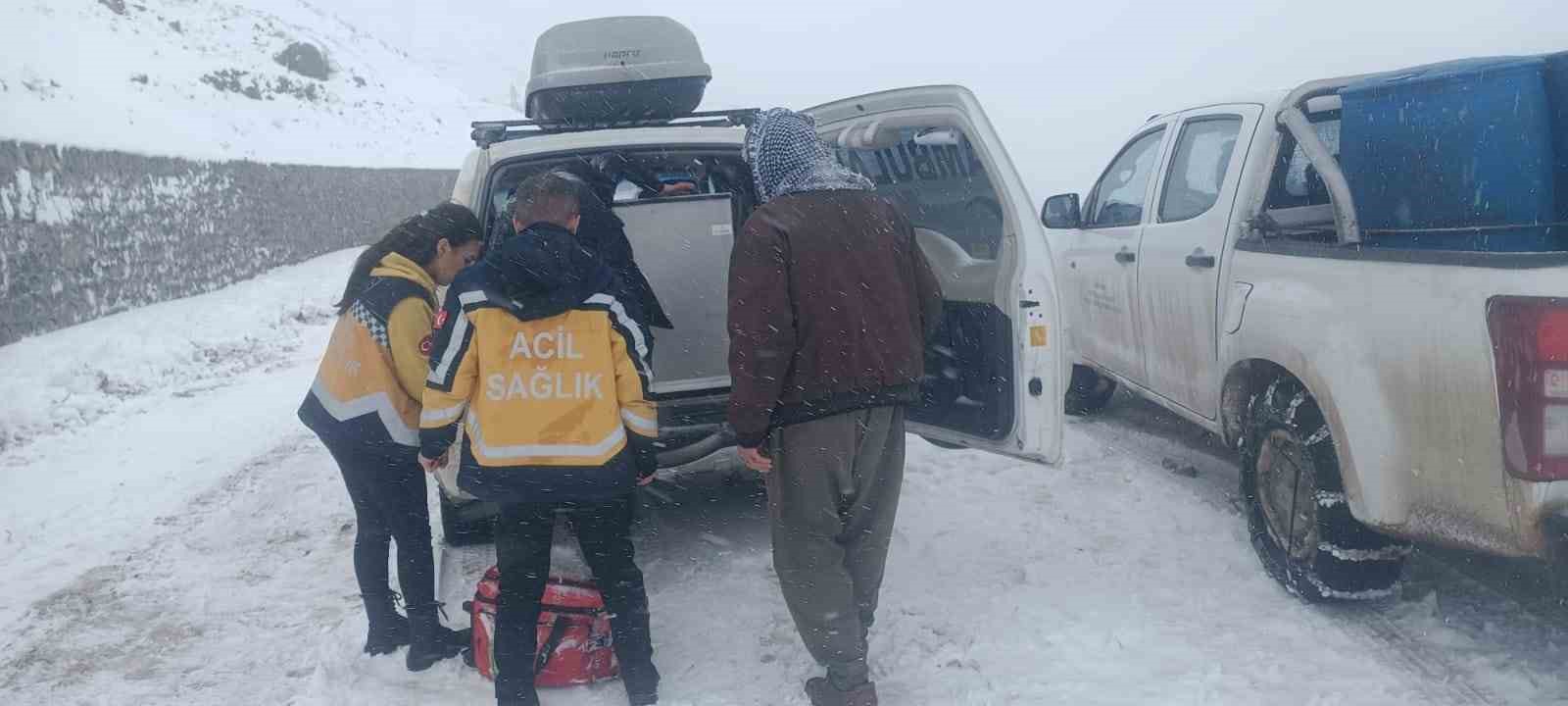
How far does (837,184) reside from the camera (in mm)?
3328

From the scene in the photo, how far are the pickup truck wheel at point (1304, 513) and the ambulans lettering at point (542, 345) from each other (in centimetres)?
262

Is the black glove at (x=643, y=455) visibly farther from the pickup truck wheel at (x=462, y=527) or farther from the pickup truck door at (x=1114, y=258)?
the pickup truck door at (x=1114, y=258)

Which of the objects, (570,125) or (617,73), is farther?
(617,73)

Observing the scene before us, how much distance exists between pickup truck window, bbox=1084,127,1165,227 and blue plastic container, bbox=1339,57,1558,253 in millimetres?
1568

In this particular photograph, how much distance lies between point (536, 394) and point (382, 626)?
132 centimetres

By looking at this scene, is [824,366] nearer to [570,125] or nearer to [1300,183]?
[1300,183]

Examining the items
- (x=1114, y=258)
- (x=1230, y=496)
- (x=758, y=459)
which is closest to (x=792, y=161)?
(x=758, y=459)

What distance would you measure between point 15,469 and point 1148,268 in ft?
23.3

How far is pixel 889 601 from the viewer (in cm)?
423

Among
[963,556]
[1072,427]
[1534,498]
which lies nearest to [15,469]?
[963,556]

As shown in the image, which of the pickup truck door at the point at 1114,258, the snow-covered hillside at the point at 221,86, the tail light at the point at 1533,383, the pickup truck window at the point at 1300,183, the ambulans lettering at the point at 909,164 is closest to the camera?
the tail light at the point at 1533,383

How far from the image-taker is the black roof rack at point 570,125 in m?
5.05

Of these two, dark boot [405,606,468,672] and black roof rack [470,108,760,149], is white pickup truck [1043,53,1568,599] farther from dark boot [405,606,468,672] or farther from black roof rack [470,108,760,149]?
dark boot [405,606,468,672]

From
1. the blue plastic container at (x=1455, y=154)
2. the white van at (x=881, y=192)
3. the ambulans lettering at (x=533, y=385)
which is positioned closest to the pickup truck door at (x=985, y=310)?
the white van at (x=881, y=192)
